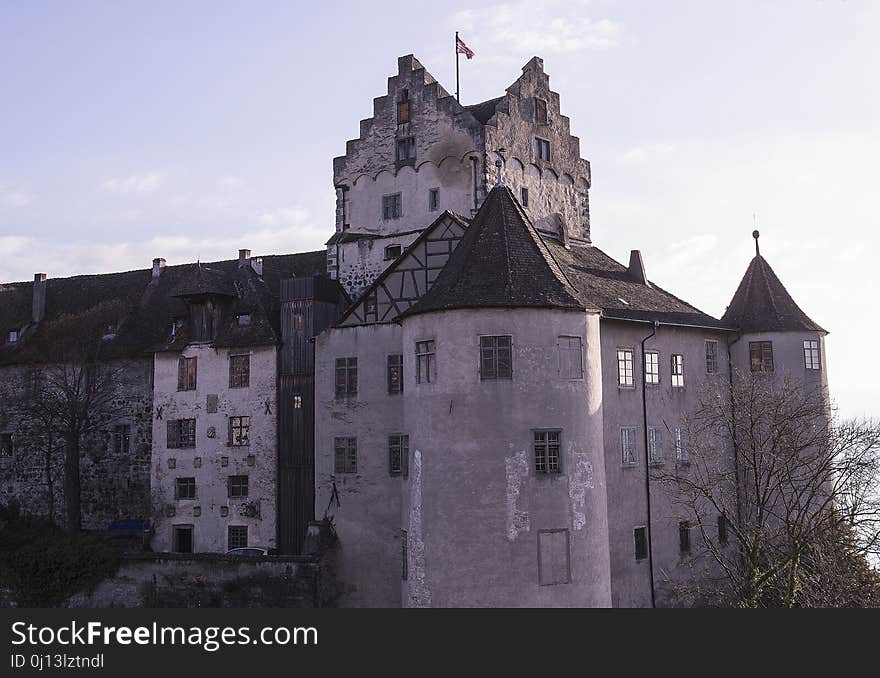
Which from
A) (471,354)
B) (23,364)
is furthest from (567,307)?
(23,364)

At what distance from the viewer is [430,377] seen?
84.5ft

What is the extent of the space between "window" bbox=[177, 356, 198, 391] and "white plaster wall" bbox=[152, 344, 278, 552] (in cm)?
18

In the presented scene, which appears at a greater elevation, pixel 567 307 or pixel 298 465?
pixel 567 307

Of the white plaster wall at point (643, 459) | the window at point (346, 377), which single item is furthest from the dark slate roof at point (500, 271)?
the window at point (346, 377)

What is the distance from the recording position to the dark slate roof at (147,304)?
38.0 m

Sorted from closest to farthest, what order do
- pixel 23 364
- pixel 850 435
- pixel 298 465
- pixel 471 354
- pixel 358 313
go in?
pixel 471 354 < pixel 850 435 < pixel 358 313 < pixel 298 465 < pixel 23 364

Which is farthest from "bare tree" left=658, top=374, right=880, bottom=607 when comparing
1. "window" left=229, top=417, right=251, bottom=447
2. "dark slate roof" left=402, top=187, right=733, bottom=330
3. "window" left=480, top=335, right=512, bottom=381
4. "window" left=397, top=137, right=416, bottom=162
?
"window" left=229, top=417, right=251, bottom=447

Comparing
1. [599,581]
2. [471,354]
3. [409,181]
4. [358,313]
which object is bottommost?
[599,581]

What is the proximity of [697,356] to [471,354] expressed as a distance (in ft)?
36.5

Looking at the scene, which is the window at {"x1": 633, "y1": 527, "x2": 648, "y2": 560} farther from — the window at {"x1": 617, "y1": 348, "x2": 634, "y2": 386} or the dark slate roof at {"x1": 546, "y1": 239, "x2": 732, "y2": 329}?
the dark slate roof at {"x1": 546, "y1": 239, "x2": 732, "y2": 329}

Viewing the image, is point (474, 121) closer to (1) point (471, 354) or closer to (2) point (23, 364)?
(1) point (471, 354)

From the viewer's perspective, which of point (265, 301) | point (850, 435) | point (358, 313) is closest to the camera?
point (850, 435)

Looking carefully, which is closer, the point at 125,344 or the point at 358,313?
the point at 358,313

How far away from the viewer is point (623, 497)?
96.9 feet
